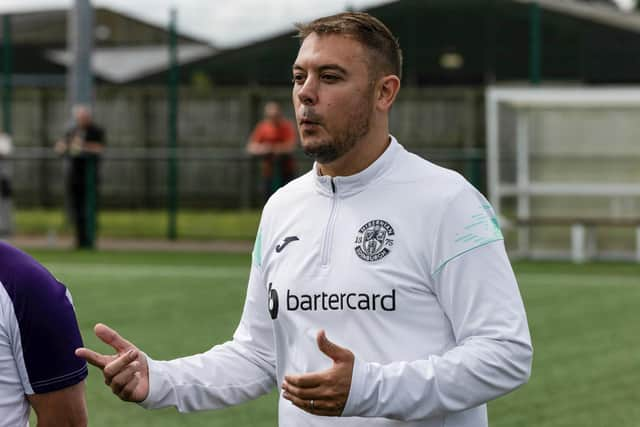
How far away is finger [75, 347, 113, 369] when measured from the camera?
343 centimetres

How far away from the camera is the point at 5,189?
1909 centimetres

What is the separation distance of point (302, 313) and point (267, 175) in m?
15.6

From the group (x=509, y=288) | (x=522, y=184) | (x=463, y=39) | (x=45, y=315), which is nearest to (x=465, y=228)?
(x=509, y=288)

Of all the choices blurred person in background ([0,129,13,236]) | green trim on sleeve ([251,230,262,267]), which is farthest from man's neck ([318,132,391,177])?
blurred person in background ([0,129,13,236])

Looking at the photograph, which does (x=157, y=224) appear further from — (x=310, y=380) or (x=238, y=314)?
(x=310, y=380)

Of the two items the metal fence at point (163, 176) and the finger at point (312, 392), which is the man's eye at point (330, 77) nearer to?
the finger at point (312, 392)

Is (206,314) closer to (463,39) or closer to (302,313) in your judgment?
(302,313)

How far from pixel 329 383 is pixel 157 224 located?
681 inches

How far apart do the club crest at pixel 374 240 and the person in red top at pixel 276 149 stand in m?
15.3

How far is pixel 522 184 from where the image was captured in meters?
18.4

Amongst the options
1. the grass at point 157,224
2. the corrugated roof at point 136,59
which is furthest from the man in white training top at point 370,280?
the corrugated roof at point 136,59

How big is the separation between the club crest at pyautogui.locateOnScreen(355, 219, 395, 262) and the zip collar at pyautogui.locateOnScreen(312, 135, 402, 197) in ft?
0.40

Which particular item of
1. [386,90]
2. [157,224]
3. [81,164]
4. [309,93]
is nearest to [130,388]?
[309,93]

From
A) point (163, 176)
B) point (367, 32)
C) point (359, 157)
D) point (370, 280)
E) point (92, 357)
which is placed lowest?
point (92, 357)
